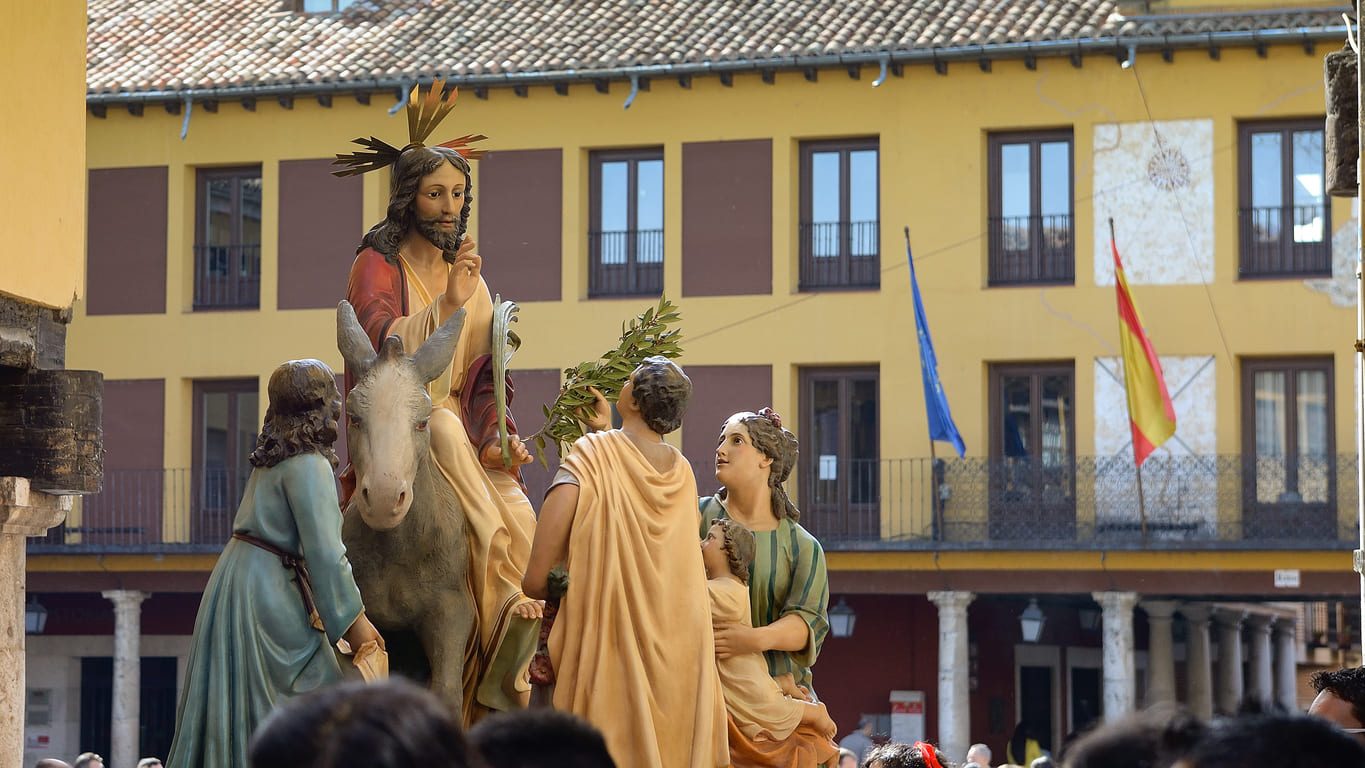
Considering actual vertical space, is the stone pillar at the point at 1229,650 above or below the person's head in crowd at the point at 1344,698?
below

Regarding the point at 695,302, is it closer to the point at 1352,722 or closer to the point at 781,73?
the point at 781,73

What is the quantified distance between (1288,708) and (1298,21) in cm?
2196

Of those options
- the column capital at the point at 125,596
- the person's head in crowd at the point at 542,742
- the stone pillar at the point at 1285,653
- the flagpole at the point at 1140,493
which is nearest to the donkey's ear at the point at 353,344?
the person's head in crowd at the point at 542,742

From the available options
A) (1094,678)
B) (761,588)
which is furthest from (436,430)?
(1094,678)

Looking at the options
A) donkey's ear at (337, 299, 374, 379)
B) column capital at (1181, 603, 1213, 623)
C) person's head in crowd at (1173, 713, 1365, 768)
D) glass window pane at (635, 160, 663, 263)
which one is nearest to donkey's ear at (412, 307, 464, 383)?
donkey's ear at (337, 299, 374, 379)

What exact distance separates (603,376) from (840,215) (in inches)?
742

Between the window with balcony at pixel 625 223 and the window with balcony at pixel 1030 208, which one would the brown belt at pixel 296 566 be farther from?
the window with balcony at pixel 625 223

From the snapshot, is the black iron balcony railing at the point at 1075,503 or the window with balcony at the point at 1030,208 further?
the window with balcony at the point at 1030,208

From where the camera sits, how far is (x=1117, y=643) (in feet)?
77.8

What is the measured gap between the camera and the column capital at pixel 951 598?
24.0 m

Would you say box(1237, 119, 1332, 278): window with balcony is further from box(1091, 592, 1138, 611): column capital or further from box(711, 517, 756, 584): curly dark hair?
box(711, 517, 756, 584): curly dark hair

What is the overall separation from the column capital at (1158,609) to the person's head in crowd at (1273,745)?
24.1m

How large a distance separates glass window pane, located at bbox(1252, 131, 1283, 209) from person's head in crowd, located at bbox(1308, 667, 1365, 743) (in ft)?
66.5

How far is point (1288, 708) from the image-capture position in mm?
2619
